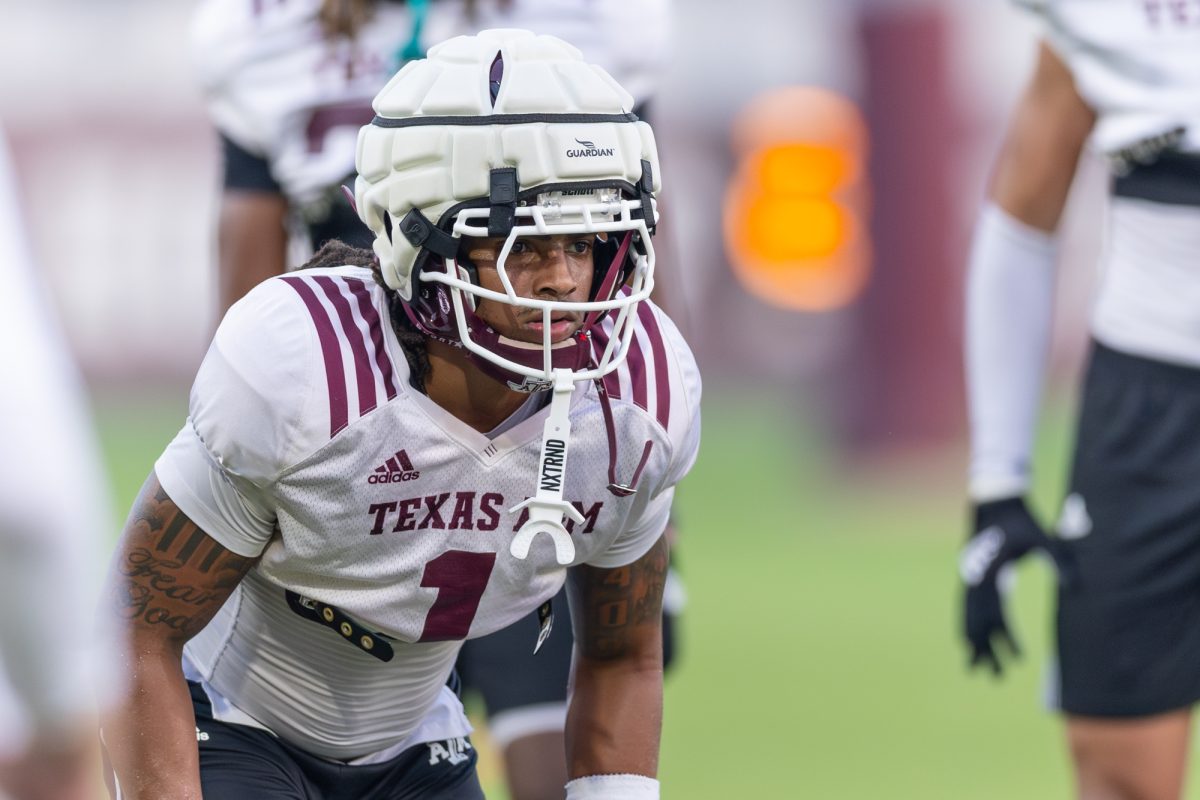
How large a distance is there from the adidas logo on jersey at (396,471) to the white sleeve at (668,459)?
0.97ft

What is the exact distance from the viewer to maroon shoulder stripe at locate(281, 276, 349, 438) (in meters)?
2.77

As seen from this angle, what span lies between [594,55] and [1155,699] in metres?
1.55

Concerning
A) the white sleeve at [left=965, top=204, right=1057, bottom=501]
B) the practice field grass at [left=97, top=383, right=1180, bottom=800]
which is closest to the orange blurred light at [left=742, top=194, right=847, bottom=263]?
the practice field grass at [left=97, top=383, right=1180, bottom=800]

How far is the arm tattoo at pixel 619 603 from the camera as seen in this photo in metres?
3.13

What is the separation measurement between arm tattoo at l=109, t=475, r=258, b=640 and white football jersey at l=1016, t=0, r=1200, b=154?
1891 millimetres

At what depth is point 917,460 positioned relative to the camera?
11234 millimetres

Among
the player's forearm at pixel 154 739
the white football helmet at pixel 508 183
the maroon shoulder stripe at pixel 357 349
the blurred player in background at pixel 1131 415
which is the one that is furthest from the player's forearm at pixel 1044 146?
the player's forearm at pixel 154 739

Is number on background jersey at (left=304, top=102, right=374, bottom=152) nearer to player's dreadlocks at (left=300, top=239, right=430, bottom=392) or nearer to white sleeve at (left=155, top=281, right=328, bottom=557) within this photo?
player's dreadlocks at (left=300, top=239, right=430, bottom=392)

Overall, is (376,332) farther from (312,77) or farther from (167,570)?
(312,77)

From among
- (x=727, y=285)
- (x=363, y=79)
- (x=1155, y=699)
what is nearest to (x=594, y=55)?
(x=363, y=79)

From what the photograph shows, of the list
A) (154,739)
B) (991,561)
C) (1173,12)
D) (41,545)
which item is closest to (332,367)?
(154,739)

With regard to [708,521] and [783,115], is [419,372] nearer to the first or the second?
[708,521]

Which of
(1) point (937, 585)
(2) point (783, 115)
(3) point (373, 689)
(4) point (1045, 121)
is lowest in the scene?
(1) point (937, 585)

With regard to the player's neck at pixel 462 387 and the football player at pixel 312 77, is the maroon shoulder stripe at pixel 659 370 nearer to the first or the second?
the player's neck at pixel 462 387
